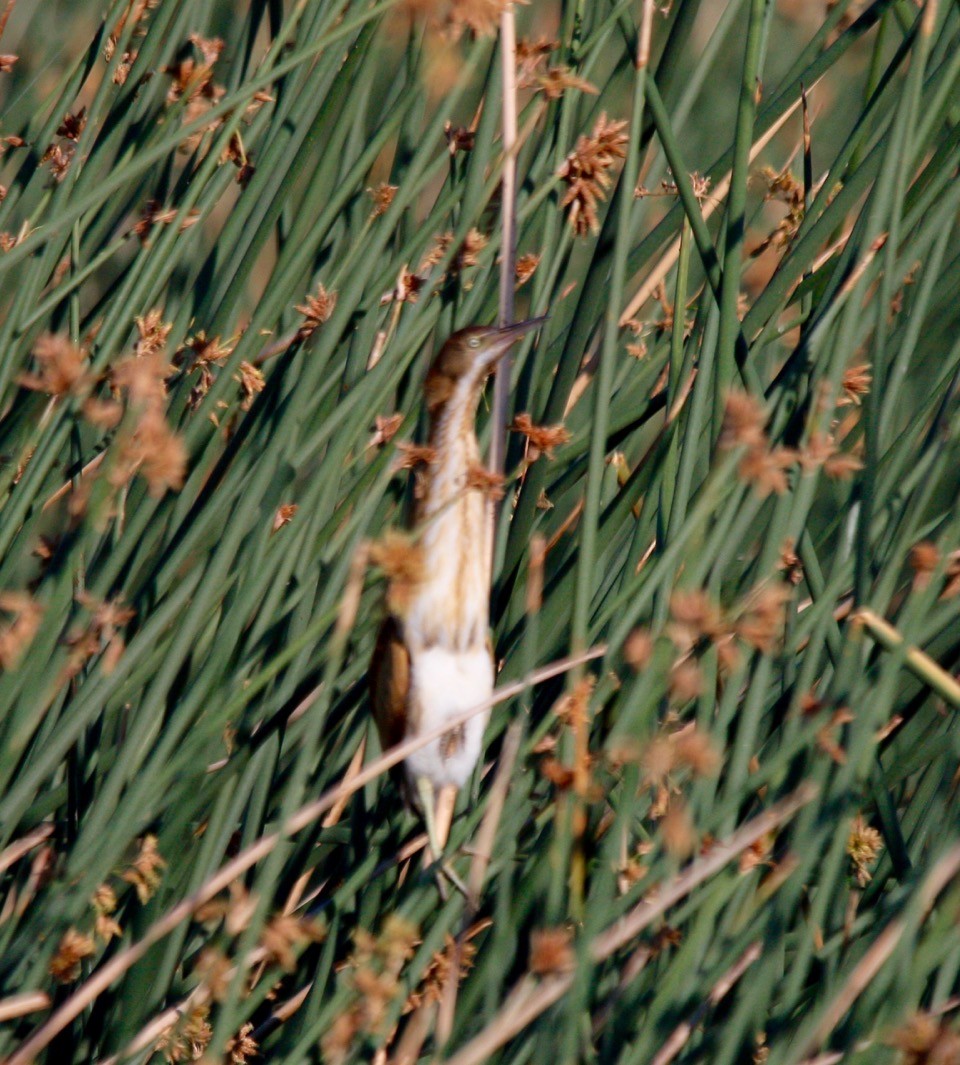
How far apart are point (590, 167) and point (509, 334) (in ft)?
0.67

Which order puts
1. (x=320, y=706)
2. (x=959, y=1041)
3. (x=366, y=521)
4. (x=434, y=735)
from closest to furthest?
(x=959, y=1041) < (x=320, y=706) < (x=434, y=735) < (x=366, y=521)

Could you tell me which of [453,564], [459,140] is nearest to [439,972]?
[453,564]

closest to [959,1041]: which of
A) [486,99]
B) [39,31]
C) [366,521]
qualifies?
[366,521]

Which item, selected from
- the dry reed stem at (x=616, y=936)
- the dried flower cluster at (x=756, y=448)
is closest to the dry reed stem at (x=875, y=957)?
the dry reed stem at (x=616, y=936)

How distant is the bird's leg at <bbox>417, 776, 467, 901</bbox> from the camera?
1.54m

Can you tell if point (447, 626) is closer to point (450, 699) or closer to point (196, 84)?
point (450, 699)

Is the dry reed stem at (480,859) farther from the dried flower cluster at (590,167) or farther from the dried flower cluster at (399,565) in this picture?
the dried flower cluster at (590,167)

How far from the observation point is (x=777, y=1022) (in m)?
1.38

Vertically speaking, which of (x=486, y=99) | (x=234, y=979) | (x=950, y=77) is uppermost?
(x=950, y=77)

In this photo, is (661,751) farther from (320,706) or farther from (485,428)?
(485,428)

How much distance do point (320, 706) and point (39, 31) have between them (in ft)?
6.31

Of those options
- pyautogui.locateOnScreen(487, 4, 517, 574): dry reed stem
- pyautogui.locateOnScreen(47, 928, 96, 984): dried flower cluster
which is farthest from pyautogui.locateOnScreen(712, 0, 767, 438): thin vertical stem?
pyautogui.locateOnScreen(47, 928, 96, 984): dried flower cluster

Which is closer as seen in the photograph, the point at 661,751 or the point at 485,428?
the point at 661,751

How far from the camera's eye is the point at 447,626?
5.42 ft
